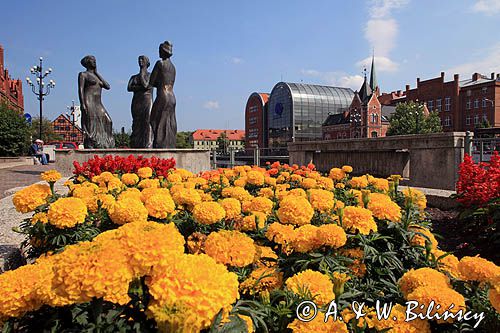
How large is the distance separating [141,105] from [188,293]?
12288 millimetres

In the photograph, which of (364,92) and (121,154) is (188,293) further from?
(364,92)

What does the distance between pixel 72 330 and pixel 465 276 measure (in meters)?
1.43

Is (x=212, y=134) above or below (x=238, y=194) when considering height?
above

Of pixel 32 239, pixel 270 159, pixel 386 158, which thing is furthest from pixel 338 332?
pixel 270 159

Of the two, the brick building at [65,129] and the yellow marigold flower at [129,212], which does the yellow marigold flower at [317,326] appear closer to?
the yellow marigold flower at [129,212]

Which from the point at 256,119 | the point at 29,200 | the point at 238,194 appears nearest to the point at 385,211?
A: the point at 238,194

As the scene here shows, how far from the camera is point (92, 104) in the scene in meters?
12.6

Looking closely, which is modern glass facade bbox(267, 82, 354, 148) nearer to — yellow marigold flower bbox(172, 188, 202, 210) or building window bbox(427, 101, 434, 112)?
building window bbox(427, 101, 434, 112)

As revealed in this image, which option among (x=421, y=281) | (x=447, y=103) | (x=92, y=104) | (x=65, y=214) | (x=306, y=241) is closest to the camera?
(x=421, y=281)

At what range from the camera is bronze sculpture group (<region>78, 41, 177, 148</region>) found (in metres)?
11.2

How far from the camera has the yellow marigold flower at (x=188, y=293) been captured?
2.49ft

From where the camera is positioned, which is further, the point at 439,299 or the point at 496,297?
the point at 439,299

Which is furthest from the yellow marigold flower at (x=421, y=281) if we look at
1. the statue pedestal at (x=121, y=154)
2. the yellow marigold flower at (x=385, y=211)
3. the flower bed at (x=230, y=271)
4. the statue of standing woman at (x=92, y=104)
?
the statue of standing woman at (x=92, y=104)

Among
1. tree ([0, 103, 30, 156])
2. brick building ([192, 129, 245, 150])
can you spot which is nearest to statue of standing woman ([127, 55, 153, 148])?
tree ([0, 103, 30, 156])
